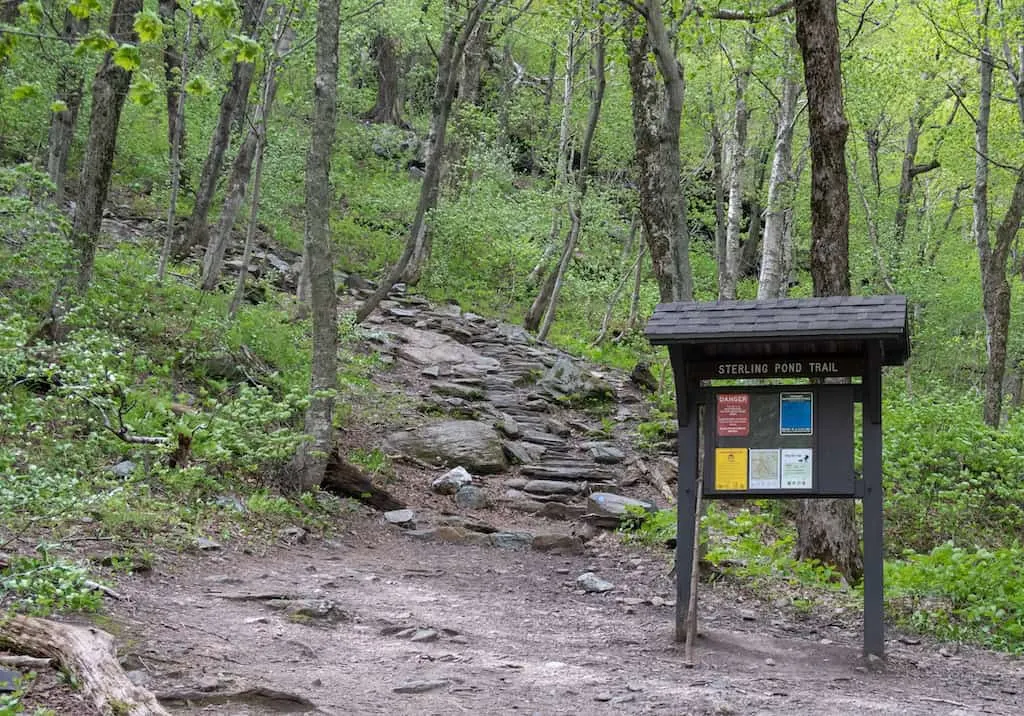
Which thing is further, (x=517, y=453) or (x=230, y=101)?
(x=230, y=101)

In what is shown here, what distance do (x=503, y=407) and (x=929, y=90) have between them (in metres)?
15.7

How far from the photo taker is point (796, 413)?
263 inches

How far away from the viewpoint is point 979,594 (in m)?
7.72

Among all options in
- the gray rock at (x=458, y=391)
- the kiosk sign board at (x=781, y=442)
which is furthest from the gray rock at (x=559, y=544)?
the gray rock at (x=458, y=391)

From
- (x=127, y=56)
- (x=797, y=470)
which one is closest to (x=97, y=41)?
(x=127, y=56)

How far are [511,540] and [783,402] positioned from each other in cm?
517

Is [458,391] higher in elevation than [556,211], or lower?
lower

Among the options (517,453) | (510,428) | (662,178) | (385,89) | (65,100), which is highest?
(385,89)

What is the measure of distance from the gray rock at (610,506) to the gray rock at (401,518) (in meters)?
2.19

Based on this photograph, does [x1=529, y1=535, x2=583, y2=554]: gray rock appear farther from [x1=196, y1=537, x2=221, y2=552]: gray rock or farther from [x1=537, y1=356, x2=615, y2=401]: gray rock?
[x1=537, y1=356, x2=615, y2=401]: gray rock

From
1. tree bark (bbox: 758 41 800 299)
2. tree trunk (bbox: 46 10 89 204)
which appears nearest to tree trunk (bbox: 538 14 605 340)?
tree bark (bbox: 758 41 800 299)

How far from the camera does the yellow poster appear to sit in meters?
6.68

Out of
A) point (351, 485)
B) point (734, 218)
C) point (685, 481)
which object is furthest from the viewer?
point (734, 218)

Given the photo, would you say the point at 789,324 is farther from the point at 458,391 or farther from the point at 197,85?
the point at 458,391
